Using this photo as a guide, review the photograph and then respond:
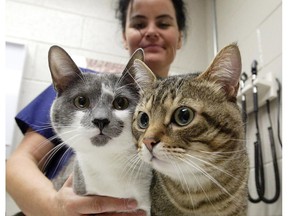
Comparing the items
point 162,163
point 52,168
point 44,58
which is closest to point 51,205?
point 52,168

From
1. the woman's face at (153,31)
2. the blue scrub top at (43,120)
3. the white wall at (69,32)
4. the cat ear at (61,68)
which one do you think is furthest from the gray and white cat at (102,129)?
the white wall at (69,32)

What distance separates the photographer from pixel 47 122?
3.21ft

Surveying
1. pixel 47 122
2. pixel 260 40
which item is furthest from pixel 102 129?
pixel 260 40

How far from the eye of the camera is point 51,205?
0.74 m

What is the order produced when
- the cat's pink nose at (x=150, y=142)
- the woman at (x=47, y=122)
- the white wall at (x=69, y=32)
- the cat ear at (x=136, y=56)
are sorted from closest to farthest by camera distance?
the cat's pink nose at (x=150, y=142)
the cat ear at (x=136, y=56)
the woman at (x=47, y=122)
the white wall at (x=69, y=32)

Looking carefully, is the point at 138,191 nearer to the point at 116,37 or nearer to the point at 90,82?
the point at 90,82

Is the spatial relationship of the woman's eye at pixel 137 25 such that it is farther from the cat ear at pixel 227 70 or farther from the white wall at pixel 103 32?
the cat ear at pixel 227 70

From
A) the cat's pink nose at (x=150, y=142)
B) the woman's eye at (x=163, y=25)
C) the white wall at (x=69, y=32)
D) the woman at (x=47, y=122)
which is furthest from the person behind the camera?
the white wall at (x=69, y=32)

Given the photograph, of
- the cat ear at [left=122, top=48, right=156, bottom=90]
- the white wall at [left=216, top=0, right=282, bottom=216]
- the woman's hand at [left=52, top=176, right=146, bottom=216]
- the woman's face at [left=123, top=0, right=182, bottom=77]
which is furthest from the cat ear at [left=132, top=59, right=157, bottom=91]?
the white wall at [left=216, top=0, right=282, bottom=216]

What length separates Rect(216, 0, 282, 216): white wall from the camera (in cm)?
114

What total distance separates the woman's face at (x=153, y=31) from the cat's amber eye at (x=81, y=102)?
0.45 m

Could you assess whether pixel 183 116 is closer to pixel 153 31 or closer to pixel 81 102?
pixel 81 102

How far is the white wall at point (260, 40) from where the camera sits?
3.73 feet

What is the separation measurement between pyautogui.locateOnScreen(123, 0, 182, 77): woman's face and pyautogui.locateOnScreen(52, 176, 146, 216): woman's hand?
0.58 m
